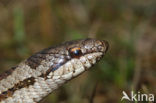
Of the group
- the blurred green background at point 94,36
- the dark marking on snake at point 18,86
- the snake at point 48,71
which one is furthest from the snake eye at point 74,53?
the blurred green background at point 94,36

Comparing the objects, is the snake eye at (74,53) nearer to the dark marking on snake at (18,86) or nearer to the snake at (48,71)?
the snake at (48,71)

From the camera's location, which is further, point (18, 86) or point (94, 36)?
point (94, 36)

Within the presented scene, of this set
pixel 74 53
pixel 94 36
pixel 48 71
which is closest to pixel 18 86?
pixel 48 71

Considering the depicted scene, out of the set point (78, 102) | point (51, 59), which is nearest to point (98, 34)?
point (78, 102)

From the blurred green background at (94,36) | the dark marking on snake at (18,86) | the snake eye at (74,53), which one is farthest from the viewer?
the blurred green background at (94,36)

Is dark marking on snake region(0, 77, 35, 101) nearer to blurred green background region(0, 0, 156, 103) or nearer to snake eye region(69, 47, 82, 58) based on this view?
snake eye region(69, 47, 82, 58)

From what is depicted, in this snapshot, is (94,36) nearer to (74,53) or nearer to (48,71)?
(74,53)
